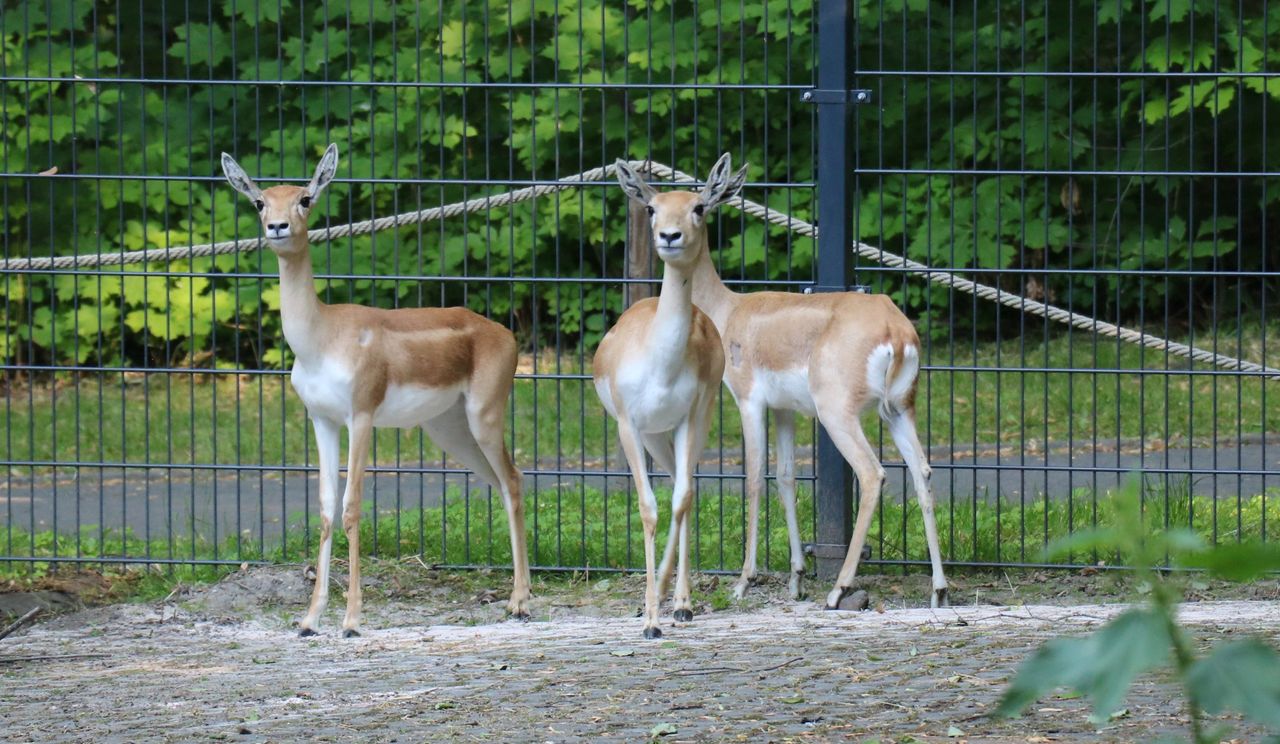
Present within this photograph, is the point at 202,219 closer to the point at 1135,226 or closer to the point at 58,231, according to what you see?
the point at 58,231

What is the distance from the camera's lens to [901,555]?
7.64m

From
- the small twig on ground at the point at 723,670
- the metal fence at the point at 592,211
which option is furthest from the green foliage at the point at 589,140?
the small twig on ground at the point at 723,670

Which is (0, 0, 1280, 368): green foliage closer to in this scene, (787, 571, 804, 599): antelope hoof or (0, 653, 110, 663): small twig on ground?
(787, 571, 804, 599): antelope hoof

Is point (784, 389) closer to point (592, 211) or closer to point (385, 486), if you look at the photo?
point (385, 486)

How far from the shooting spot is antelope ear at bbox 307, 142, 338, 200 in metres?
6.57

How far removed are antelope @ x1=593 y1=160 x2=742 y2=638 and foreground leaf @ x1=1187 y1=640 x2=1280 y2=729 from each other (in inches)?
189

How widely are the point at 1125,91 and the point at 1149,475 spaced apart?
5.90m

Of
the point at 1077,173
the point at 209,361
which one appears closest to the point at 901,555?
the point at 1077,173

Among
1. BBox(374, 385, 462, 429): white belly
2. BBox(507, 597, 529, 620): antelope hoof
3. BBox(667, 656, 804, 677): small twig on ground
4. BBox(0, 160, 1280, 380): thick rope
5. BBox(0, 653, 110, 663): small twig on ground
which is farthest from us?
BBox(0, 160, 1280, 380): thick rope

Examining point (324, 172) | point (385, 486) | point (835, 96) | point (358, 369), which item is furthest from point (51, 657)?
point (385, 486)

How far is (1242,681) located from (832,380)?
5408 millimetres

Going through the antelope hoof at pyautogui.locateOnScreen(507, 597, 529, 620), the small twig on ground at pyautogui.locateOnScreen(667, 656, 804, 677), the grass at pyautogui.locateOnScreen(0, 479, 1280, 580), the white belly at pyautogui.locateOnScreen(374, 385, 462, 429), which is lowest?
the antelope hoof at pyautogui.locateOnScreen(507, 597, 529, 620)

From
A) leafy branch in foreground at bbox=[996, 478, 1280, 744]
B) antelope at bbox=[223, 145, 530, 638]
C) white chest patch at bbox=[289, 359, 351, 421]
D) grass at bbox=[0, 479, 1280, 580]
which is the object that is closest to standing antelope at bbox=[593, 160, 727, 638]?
antelope at bbox=[223, 145, 530, 638]

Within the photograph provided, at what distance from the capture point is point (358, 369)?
653 centimetres
